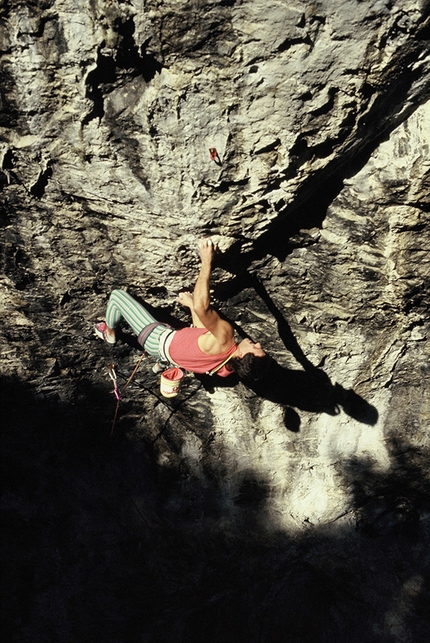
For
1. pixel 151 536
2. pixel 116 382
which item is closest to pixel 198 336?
pixel 116 382

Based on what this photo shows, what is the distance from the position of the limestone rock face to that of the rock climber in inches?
5.8

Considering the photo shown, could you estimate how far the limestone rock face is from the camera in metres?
2.56

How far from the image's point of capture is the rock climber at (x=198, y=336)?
126 inches

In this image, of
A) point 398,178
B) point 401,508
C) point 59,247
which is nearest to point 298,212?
point 398,178

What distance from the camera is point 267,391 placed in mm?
4547

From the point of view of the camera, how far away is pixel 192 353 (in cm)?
350

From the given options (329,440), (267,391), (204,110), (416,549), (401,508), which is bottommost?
(416,549)

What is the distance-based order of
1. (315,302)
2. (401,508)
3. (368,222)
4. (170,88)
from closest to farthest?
(170,88)
(368,222)
(315,302)
(401,508)

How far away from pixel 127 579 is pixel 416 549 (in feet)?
9.30

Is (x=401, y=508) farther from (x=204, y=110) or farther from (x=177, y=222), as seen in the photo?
(x=204, y=110)

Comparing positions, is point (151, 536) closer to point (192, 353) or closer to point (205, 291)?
point (192, 353)

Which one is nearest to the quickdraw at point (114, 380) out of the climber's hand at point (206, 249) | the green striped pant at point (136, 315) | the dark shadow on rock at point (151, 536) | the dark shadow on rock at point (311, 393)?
the dark shadow on rock at point (151, 536)

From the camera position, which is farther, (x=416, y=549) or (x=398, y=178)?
(x=416, y=549)

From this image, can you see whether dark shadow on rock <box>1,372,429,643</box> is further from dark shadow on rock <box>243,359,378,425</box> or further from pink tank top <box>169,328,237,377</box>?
pink tank top <box>169,328,237,377</box>
